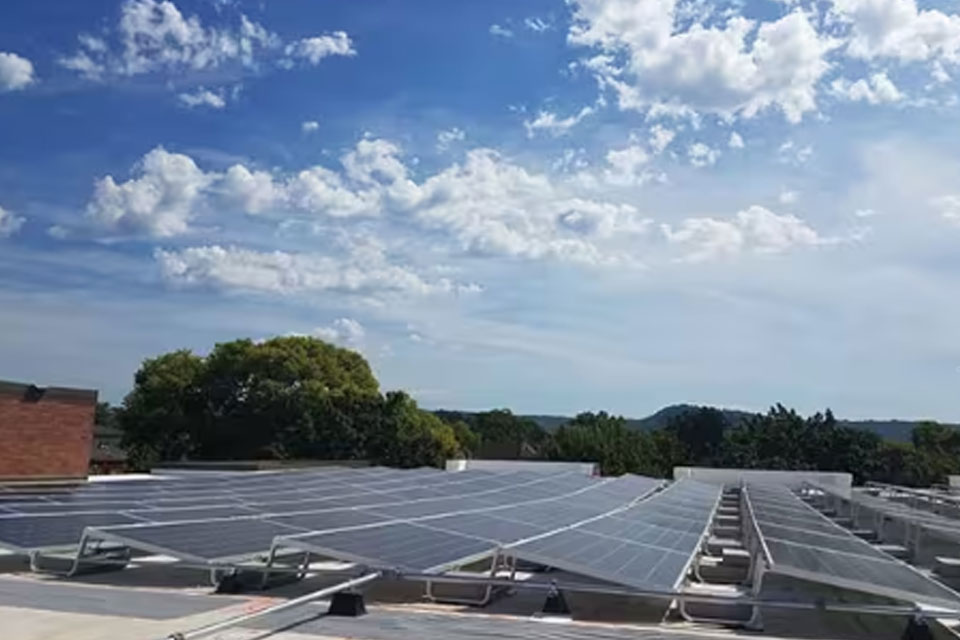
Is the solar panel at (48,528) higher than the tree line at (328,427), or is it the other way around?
the tree line at (328,427)

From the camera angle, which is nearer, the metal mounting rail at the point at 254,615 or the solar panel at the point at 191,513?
the metal mounting rail at the point at 254,615

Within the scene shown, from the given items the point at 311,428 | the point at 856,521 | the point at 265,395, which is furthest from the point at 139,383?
the point at 856,521

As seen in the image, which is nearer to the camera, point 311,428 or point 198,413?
point 311,428

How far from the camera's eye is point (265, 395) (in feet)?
183

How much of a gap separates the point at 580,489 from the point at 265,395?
31.1m

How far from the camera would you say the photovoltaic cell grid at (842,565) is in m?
9.78

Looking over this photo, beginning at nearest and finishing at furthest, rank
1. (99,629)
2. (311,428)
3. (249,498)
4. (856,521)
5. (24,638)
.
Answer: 1. (24,638)
2. (99,629)
3. (249,498)
4. (856,521)
5. (311,428)

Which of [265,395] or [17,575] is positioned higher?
[265,395]

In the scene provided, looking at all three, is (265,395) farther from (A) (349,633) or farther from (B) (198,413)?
(A) (349,633)

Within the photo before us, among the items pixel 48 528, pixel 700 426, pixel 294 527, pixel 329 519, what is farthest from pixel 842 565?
pixel 700 426

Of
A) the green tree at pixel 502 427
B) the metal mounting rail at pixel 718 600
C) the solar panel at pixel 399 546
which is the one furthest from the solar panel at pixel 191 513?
the green tree at pixel 502 427

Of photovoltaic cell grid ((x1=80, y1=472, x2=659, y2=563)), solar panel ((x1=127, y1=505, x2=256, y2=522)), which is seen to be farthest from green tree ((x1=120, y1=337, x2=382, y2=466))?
solar panel ((x1=127, y1=505, x2=256, y2=522))

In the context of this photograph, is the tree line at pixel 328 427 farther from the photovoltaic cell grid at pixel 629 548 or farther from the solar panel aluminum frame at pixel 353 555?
the solar panel aluminum frame at pixel 353 555

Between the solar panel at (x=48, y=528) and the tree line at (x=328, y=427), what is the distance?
33807mm
